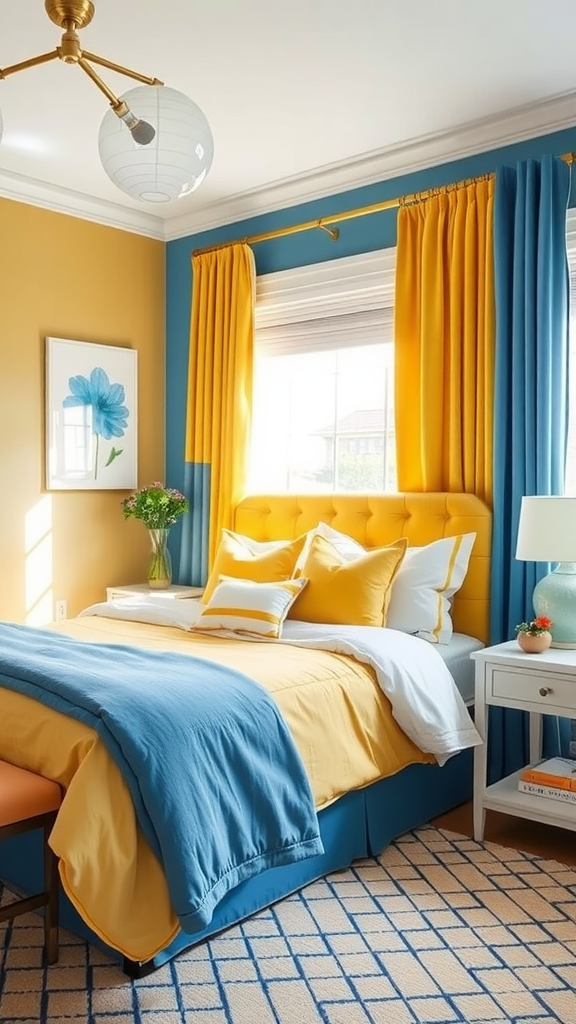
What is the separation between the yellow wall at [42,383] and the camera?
445 cm

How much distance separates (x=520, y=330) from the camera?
3551 millimetres

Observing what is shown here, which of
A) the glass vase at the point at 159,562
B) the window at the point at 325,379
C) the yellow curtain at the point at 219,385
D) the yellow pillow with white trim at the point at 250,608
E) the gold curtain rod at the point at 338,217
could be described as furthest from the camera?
the glass vase at the point at 159,562

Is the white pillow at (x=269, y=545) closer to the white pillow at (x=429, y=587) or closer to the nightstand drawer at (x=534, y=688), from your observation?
the white pillow at (x=429, y=587)

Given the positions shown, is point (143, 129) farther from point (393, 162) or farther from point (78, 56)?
point (393, 162)

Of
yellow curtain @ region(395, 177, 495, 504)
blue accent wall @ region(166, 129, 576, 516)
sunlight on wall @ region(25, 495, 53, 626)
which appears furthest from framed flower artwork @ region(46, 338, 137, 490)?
yellow curtain @ region(395, 177, 495, 504)

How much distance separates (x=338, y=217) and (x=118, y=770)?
294 centimetres

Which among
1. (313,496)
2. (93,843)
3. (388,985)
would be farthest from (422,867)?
(313,496)

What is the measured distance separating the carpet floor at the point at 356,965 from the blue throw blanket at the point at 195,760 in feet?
0.71

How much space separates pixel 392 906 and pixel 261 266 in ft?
10.5

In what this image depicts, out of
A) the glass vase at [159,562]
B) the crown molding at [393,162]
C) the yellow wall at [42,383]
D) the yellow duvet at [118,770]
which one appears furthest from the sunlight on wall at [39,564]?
the crown molding at [393,162]

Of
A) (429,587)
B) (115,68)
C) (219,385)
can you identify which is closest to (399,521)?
(429,587)

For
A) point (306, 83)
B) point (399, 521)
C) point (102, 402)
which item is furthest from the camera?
point (102, 402)

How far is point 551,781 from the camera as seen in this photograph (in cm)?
306

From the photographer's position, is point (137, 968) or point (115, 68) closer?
point (115, 68)
